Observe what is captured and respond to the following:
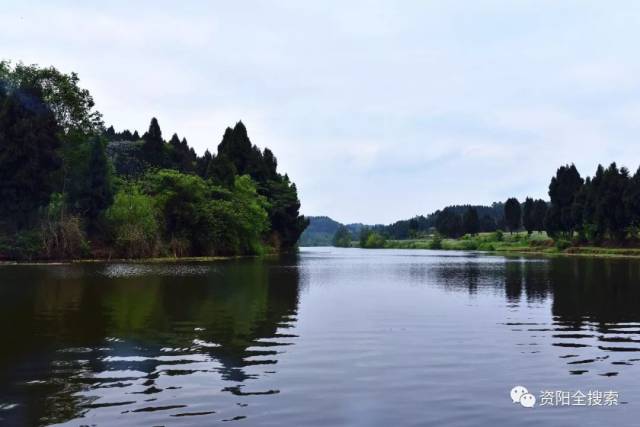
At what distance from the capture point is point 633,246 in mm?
110812

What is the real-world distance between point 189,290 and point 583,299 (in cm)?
2340

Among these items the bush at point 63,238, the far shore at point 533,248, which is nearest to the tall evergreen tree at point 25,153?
the bush at point 63,238

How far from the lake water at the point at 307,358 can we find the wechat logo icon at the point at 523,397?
0.22 meters

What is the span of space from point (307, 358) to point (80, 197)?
216 ft

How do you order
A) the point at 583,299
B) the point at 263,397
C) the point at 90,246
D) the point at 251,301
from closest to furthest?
the point at 263,397, the point at 251,301, the point at 583,299, the point at 90,246

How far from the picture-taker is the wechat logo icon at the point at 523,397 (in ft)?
39.2

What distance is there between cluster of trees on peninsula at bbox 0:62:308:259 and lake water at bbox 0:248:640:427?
39215mm

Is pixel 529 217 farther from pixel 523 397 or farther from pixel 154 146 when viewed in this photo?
pixel 523 397

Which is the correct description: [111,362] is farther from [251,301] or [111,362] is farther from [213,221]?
[213,221]

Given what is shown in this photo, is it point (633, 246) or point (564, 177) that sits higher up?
point (564, 177)

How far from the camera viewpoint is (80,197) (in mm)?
74438

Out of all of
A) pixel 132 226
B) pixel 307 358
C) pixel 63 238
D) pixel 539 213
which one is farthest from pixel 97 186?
pixel 539 213

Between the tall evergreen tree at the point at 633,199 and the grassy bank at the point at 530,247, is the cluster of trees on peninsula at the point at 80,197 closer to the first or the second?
the grassy bank at the point at 530,247

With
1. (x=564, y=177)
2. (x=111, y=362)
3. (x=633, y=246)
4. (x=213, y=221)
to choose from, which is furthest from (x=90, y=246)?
(x=564, y=177)
